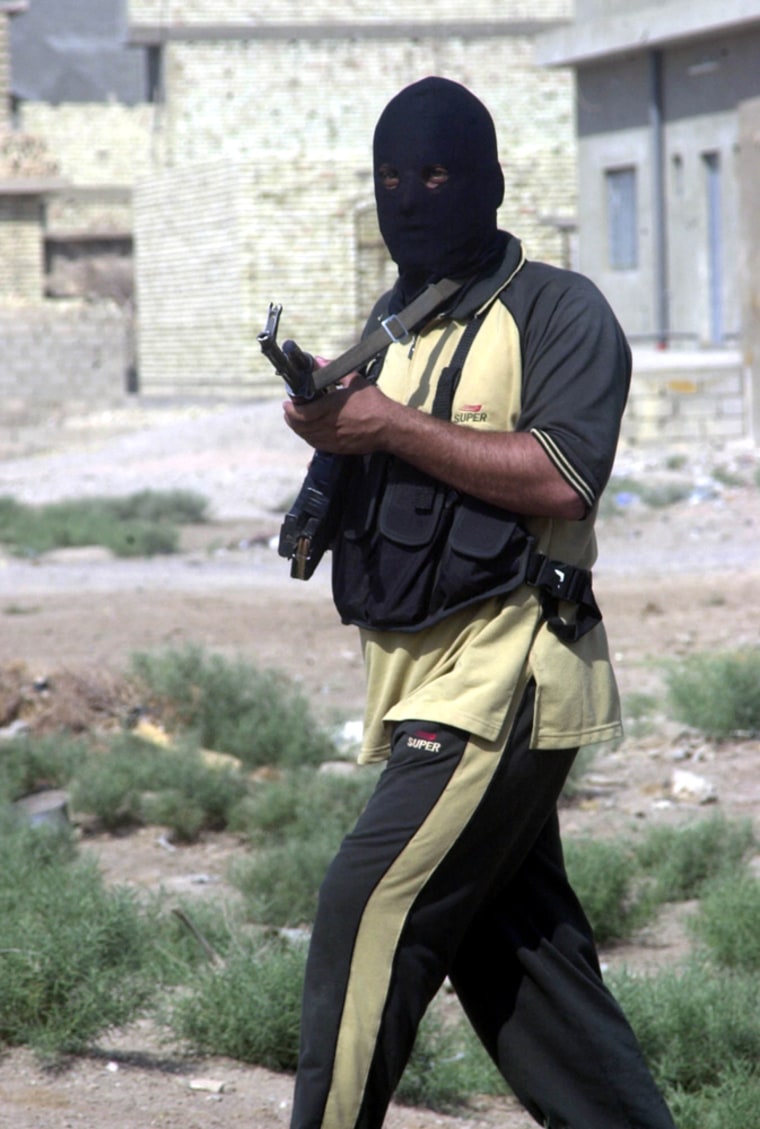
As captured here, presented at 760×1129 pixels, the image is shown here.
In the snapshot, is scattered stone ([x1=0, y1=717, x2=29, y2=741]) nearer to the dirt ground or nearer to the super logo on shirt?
the dirt ground

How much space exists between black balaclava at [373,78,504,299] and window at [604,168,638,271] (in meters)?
20.7

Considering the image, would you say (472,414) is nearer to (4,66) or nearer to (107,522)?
(107,522)

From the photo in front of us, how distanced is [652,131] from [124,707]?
1661 centimetres

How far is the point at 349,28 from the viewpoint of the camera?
38.5m

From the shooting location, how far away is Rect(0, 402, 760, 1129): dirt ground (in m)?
3.30

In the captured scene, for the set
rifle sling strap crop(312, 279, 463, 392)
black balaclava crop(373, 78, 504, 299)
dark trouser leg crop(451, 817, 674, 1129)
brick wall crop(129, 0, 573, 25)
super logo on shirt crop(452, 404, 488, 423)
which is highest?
brick wall crop(129, 0, 573, 25)

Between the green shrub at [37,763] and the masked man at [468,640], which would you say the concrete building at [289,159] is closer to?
the green shrub at [37,763]

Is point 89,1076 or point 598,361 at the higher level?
point 598,361

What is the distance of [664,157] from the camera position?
21.8 meters

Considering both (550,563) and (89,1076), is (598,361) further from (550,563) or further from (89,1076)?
(89,1076)

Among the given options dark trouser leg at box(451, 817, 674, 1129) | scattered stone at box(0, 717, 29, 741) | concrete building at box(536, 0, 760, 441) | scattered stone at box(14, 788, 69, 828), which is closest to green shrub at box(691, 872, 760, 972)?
dark trouser leg at box(451, 817, 674, 1129)

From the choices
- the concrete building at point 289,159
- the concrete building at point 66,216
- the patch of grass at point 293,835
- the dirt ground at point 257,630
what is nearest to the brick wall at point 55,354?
the concrete building at point 66,216

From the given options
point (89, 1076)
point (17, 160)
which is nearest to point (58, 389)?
point (17, 160)

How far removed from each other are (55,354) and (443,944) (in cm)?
2393
